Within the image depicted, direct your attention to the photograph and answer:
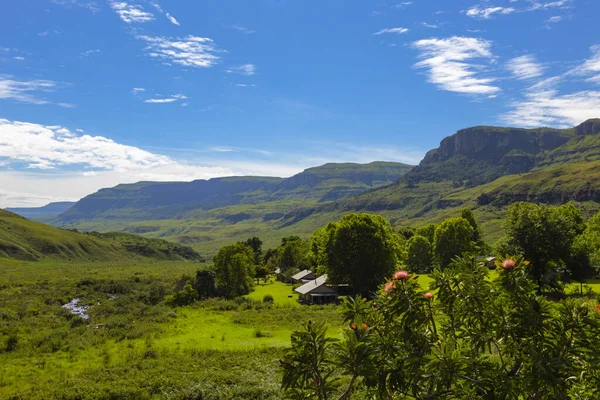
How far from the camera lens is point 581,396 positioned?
28.3 ft

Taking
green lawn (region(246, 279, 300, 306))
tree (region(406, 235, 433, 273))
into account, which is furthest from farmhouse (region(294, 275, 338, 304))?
tree (region(406, 235, 433, 273))

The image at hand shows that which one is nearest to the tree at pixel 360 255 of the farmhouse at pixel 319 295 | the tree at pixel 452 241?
the farmhouse at pixel 319 295

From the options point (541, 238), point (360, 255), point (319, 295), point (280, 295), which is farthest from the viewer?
point (280, 295)

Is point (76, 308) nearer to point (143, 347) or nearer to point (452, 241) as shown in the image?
point (143, 347)

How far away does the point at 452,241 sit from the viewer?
77.5 meters

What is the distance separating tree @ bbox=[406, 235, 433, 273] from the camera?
89.8 m

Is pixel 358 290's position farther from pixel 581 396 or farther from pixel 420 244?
pixel 581 396

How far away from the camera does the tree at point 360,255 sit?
192 feet

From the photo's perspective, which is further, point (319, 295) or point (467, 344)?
point (319, 295)

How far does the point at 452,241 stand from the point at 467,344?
73863mm

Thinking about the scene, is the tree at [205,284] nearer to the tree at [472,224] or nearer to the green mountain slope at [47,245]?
the tree at [472,224]

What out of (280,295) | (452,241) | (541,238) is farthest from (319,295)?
(541,238)

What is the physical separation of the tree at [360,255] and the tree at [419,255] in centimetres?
3100

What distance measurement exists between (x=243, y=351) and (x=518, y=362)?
96.9 feet
